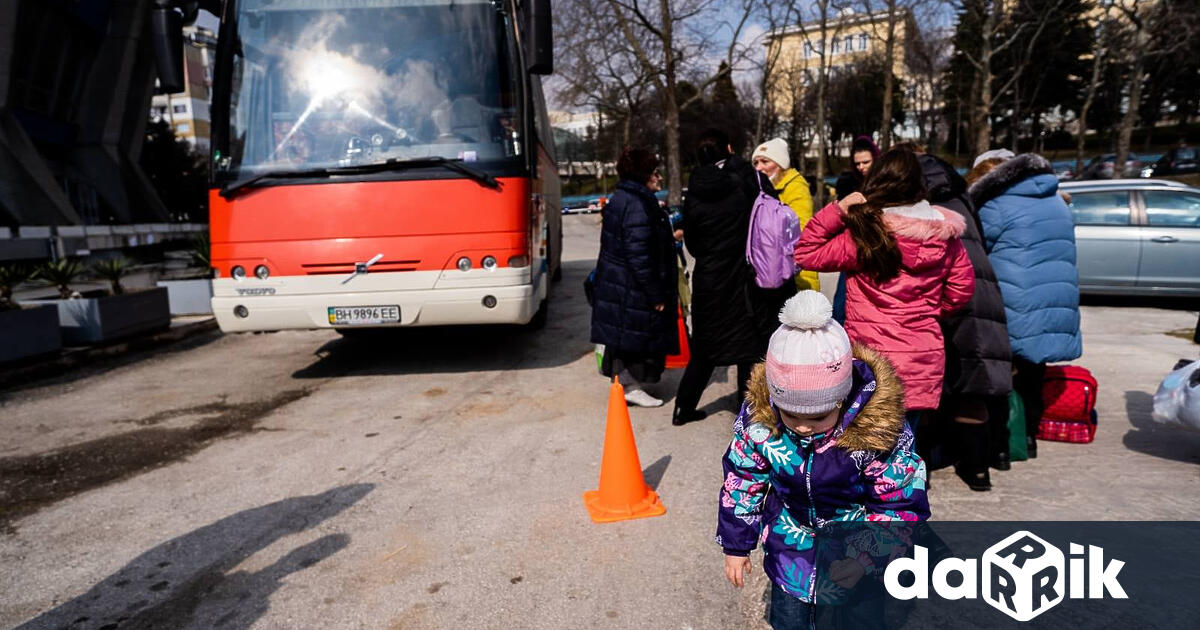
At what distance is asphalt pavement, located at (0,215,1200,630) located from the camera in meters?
3.19

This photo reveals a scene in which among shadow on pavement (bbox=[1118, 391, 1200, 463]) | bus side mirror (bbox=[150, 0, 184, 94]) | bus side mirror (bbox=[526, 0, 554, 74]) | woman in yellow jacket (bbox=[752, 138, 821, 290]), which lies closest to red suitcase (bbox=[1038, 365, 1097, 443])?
shadow on pavement (bbox=[1118, 391, 1200, 463])

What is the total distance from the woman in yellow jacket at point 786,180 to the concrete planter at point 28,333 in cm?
734

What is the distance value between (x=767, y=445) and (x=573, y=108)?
32.0 meters

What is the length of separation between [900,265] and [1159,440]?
2876 millimetres

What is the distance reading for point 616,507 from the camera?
13.1 ft

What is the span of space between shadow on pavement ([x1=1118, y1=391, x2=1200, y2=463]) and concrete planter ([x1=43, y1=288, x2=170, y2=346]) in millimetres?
9781

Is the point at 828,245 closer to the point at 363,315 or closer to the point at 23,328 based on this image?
the point at 363,315

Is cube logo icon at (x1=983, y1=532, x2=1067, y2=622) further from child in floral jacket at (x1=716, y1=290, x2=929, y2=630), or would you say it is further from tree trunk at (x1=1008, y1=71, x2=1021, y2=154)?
tree trunk at (x1=1008, y1=71, x2=1021, y2=154)

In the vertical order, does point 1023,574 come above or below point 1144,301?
above

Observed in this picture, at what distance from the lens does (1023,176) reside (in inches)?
168

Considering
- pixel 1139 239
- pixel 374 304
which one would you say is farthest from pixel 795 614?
pixel 1139 239

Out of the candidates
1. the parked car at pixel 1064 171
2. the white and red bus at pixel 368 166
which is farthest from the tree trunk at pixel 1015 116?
the white and red bus at pixel 368 166

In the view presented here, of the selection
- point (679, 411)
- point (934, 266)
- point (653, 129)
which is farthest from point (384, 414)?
point (653, 129)

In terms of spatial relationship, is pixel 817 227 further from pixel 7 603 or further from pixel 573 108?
pixel 573 108
